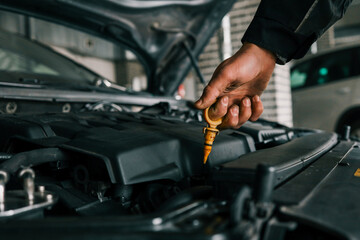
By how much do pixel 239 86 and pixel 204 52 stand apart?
350 centimetres

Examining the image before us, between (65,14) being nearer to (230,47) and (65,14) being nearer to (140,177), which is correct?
(140,177)

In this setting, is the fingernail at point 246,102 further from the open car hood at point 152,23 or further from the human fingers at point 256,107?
the open car hood at point 152,23

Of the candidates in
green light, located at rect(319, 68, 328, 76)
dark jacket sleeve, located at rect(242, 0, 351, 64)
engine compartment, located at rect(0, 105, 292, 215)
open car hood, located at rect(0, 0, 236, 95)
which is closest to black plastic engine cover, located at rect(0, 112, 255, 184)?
engine compartment, located at rect(0, 105, 292, 215)

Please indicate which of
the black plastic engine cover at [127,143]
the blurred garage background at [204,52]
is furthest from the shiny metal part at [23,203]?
the blurred garage background at [204,52]

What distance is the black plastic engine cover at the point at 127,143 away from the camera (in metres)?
0.68

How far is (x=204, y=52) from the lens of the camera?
14.5 ft

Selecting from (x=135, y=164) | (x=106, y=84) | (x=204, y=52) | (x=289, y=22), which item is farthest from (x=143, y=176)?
(x=204, y=52)

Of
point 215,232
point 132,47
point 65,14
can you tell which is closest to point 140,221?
point 215,232

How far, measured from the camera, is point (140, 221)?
432 mm

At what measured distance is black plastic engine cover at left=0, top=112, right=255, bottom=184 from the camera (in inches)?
27.0

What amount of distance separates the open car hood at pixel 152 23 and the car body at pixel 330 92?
2.99 meters

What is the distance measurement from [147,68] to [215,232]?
4.78 feet

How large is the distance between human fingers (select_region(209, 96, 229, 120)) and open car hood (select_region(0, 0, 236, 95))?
707mm

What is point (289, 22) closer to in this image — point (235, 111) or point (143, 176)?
point (235, 111)
